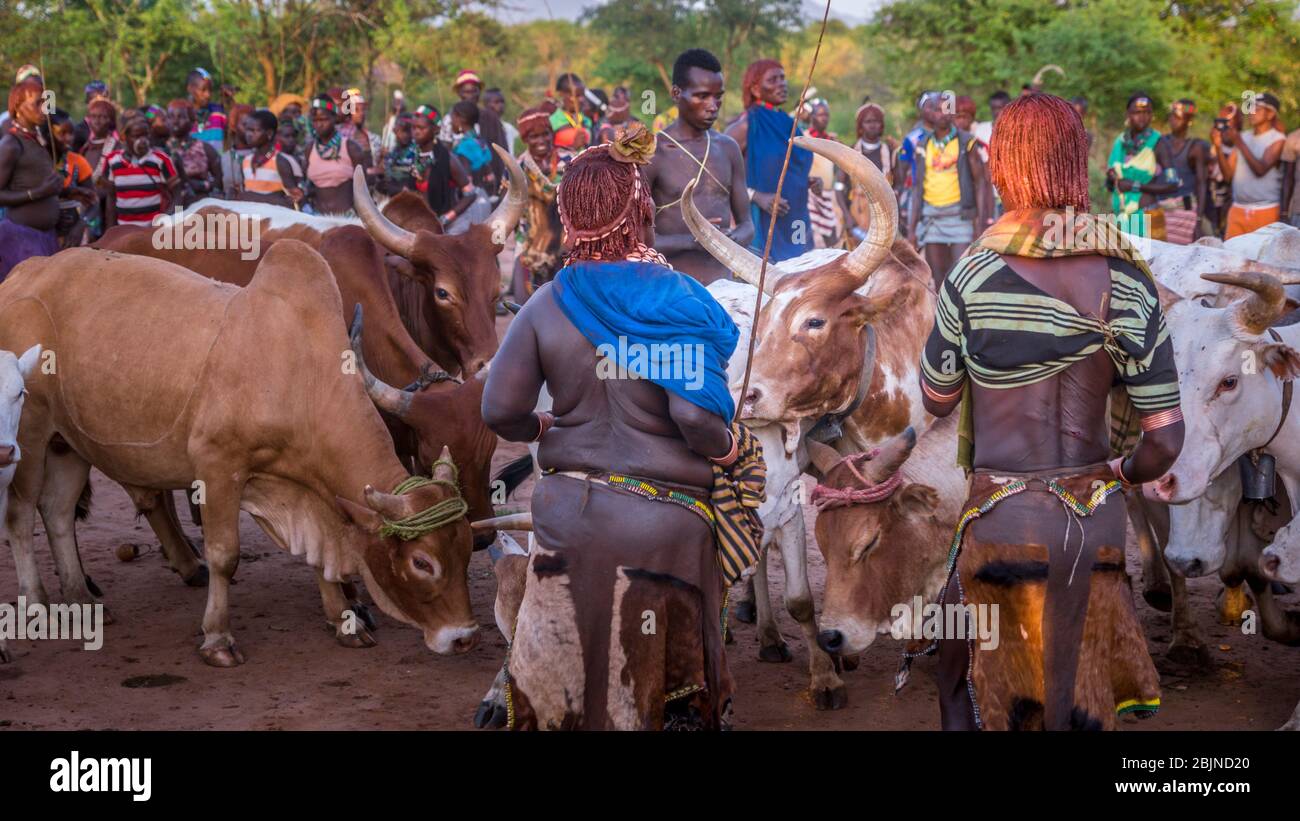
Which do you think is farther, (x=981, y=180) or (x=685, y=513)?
(x=981, y=180)

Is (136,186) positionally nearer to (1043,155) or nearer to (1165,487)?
(1165,487)

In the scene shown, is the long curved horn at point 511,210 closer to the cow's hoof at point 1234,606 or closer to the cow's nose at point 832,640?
the cow's nose at point 832,640

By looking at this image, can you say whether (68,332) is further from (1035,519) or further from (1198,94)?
(1198,94)

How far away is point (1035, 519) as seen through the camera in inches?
142

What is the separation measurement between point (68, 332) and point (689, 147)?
10.2 feet

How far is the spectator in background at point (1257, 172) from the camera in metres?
13.6

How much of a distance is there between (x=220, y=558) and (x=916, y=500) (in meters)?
2.98

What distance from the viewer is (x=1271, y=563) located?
5266mm

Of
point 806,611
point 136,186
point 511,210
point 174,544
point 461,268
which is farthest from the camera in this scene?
point 136,186

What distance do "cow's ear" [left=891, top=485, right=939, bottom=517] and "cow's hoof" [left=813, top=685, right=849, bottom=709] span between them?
90 centimetres

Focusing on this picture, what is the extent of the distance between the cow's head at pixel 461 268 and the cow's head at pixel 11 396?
186 cm

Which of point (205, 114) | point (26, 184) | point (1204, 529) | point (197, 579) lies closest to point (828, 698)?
point (1204, 529)
